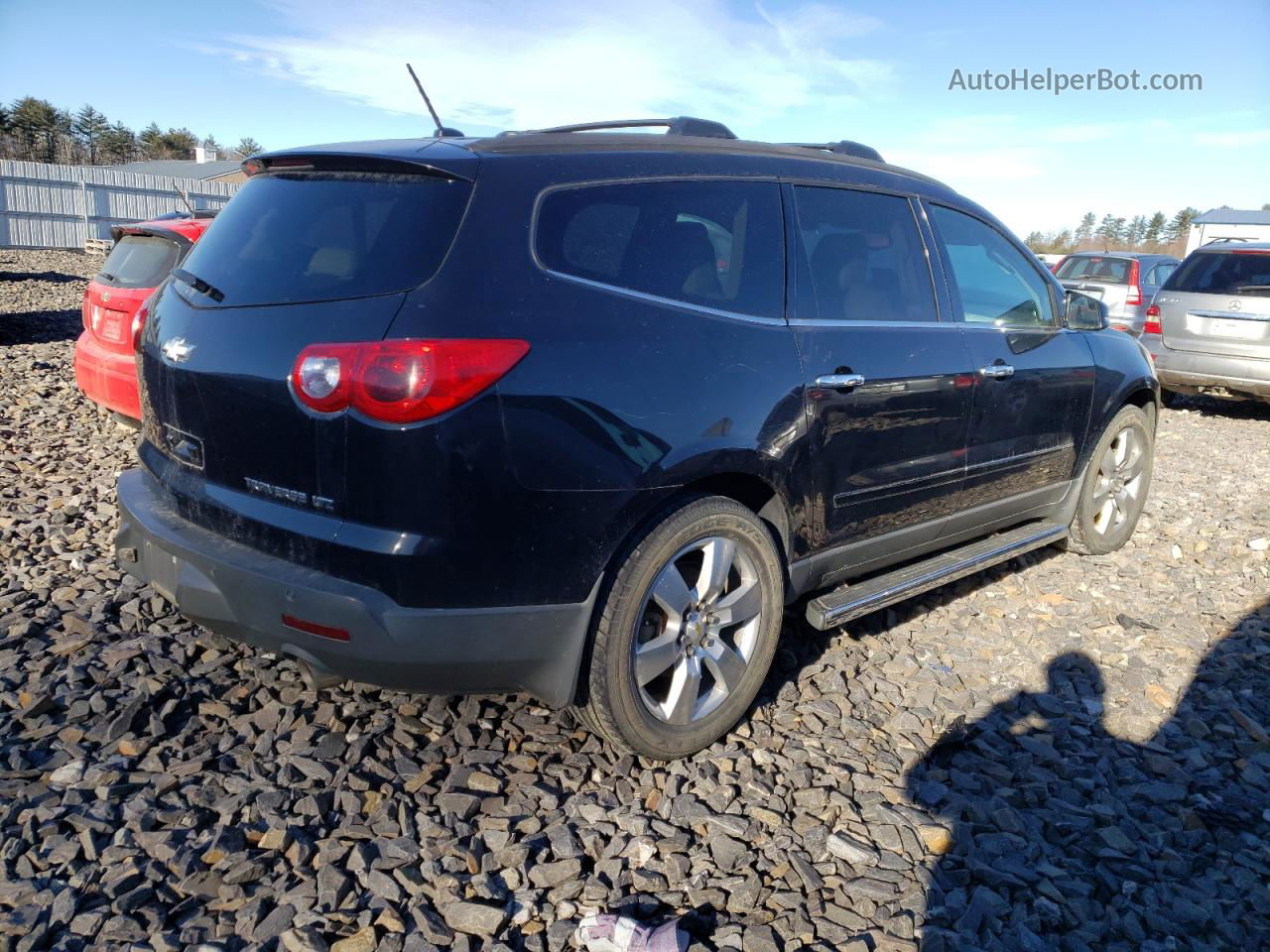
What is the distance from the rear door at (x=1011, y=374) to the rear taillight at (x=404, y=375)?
233 cm

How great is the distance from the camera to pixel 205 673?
332 centimetres

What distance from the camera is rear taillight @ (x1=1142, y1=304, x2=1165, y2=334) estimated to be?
1009cm

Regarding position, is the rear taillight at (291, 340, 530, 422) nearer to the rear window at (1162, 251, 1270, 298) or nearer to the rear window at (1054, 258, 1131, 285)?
the rear window at (1162, 251, 1270, 298)

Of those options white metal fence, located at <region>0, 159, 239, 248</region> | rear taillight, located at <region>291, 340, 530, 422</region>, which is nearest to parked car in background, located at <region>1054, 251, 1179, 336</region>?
rear taillight, located at <region>291, 340, 530, 422</region>

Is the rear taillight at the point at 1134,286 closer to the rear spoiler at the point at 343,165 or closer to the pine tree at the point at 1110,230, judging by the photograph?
the rear spoiler at the point at 343,165

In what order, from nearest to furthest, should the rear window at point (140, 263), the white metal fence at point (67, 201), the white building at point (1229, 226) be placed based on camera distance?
the rear window at point (140, 263), the white metal fence at point (67, 201), the white building at point (1229, 226)

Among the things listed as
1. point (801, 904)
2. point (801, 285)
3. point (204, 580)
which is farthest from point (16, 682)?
point (801, 285)

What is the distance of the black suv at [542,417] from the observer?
2.37 metres

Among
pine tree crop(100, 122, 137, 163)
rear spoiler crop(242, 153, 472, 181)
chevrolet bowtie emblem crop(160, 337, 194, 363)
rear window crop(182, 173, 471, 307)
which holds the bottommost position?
chevrolet bowtie emblem crop(160, 337, 194, 363)

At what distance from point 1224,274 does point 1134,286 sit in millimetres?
3264

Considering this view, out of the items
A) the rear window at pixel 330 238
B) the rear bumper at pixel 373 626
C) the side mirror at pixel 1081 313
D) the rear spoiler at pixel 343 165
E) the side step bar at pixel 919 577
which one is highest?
the rear spoiler at pixel 343 165

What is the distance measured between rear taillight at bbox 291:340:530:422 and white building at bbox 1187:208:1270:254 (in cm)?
3568

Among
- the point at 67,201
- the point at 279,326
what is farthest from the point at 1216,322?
the point at 67,201

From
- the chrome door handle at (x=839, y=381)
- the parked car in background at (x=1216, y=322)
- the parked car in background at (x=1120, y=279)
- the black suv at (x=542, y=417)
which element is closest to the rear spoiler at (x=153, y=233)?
the black suv at (x=542, y=417)
